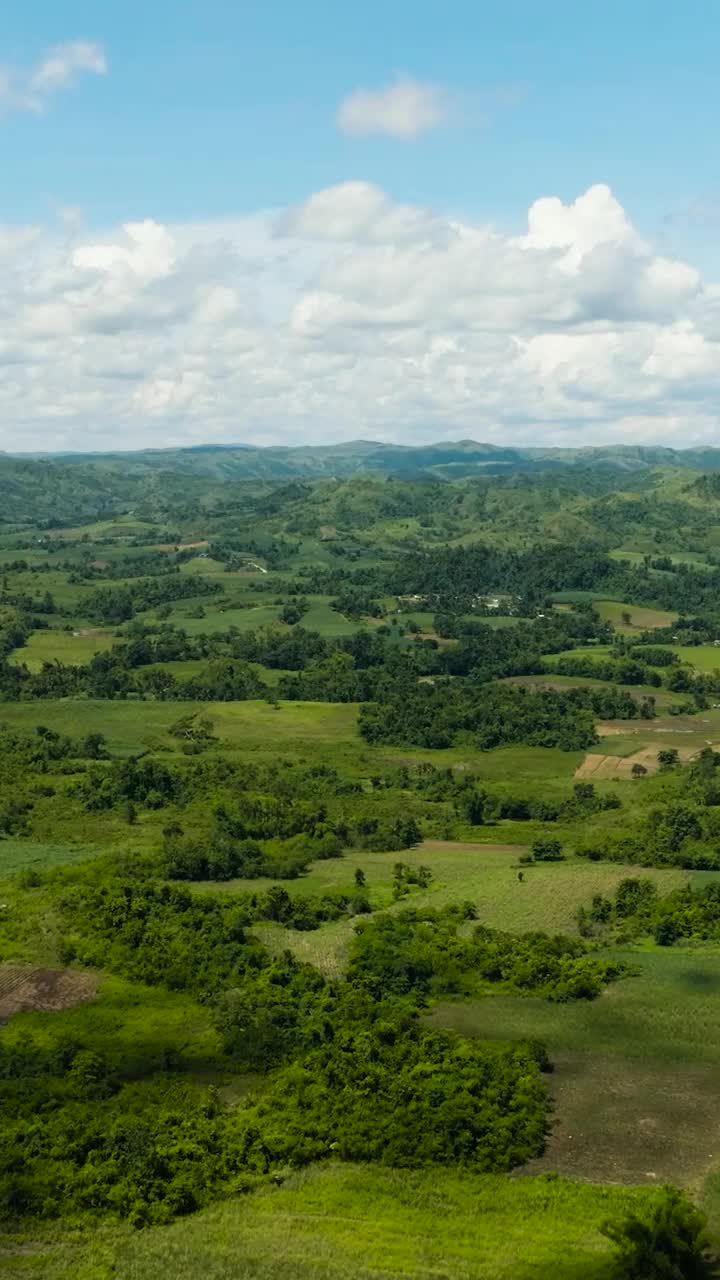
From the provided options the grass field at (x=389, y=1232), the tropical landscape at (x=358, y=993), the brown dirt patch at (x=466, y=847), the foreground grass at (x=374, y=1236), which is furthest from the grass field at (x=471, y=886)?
the foreground grass at (x=374, y=1236)

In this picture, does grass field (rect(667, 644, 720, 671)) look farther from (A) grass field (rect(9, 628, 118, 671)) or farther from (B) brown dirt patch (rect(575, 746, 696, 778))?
(A) grass field (rect(9, 628, 118, 671))

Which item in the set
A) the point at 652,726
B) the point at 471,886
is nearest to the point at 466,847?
the point at 471,886

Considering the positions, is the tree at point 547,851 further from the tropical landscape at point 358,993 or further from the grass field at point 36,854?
the grass field at point 36,854

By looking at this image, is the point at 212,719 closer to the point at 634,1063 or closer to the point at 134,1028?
Answer: the point at 134,1028

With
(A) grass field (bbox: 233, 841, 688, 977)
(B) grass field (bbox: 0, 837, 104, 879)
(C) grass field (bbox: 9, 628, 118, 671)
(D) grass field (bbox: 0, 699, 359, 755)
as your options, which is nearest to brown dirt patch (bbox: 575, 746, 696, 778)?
(D) grass field (bbox: 0, 699, 359, 755)

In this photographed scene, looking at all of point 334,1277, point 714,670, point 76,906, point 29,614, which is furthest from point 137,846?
point 29,614
